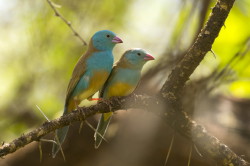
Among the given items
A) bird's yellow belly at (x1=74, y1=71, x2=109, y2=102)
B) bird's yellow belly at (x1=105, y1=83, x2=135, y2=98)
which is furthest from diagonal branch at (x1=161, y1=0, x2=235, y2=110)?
bird's yellow belly at (x1=105, y1=83, x2=135, y2=98)

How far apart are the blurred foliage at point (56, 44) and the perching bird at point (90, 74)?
2299 mm

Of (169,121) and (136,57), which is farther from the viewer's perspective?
(136,57)

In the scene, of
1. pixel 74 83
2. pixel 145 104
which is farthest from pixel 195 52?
pixel 74 83

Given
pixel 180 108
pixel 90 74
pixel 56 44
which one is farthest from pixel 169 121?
pixel 56 44

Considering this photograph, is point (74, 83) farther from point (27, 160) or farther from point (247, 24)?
point (247, 24)

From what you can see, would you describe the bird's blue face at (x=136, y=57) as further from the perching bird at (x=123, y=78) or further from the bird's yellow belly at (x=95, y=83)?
the bird's yellow belly at (x=95, y=83)

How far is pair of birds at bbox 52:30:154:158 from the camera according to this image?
15.0ft

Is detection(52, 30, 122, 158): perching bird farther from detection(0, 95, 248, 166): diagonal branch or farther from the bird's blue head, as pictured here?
detection(0, 95, 248, 166): diagonal branch

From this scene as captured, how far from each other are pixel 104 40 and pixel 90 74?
0.49m

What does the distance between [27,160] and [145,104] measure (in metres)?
3.36

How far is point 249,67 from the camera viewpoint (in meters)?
7.37

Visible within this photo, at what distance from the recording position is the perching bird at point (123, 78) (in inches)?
188

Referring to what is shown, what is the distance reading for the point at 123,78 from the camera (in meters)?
4.78

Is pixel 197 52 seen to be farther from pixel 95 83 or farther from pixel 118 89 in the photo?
pixel 118 89
